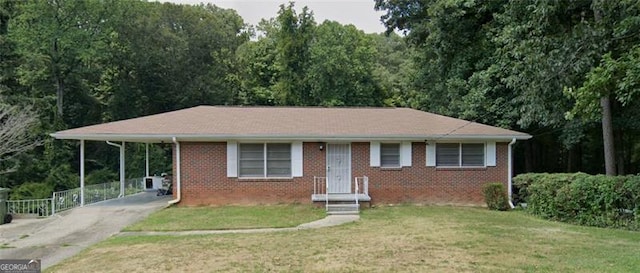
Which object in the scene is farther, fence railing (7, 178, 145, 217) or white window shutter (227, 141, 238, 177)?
white window shutter (227, 141, 238, 177)

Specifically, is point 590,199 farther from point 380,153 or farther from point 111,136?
point 111,136

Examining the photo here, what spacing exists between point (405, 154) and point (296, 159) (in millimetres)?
3617

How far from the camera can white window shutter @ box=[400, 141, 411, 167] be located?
1504cm

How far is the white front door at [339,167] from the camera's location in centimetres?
1505

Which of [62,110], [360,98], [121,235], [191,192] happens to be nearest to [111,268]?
[121,235]

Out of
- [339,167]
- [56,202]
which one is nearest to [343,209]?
[339,167]

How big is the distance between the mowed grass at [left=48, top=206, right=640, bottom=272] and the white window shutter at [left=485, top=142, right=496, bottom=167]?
4420 millimetres

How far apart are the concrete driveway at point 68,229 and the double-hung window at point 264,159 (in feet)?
9.19

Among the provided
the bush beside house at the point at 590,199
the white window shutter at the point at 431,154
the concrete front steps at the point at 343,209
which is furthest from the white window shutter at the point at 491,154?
the concrete front steps at the point at 343,209

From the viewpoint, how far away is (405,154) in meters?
15.1

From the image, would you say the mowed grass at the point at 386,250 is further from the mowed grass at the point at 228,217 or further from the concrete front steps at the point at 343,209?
the concrete front steps at the point at 343,209

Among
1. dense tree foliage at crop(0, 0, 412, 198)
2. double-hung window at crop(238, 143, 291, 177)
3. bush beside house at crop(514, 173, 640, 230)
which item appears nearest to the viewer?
bush beside house at crop(514, 173, 640, 230)

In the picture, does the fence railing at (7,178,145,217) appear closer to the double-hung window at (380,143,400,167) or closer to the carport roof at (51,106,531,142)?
the carport roof at (51,106,531,142)

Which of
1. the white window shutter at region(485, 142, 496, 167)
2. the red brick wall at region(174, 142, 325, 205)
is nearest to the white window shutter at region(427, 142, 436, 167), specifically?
the white window shutter at region(485, 142, 496, 167)
